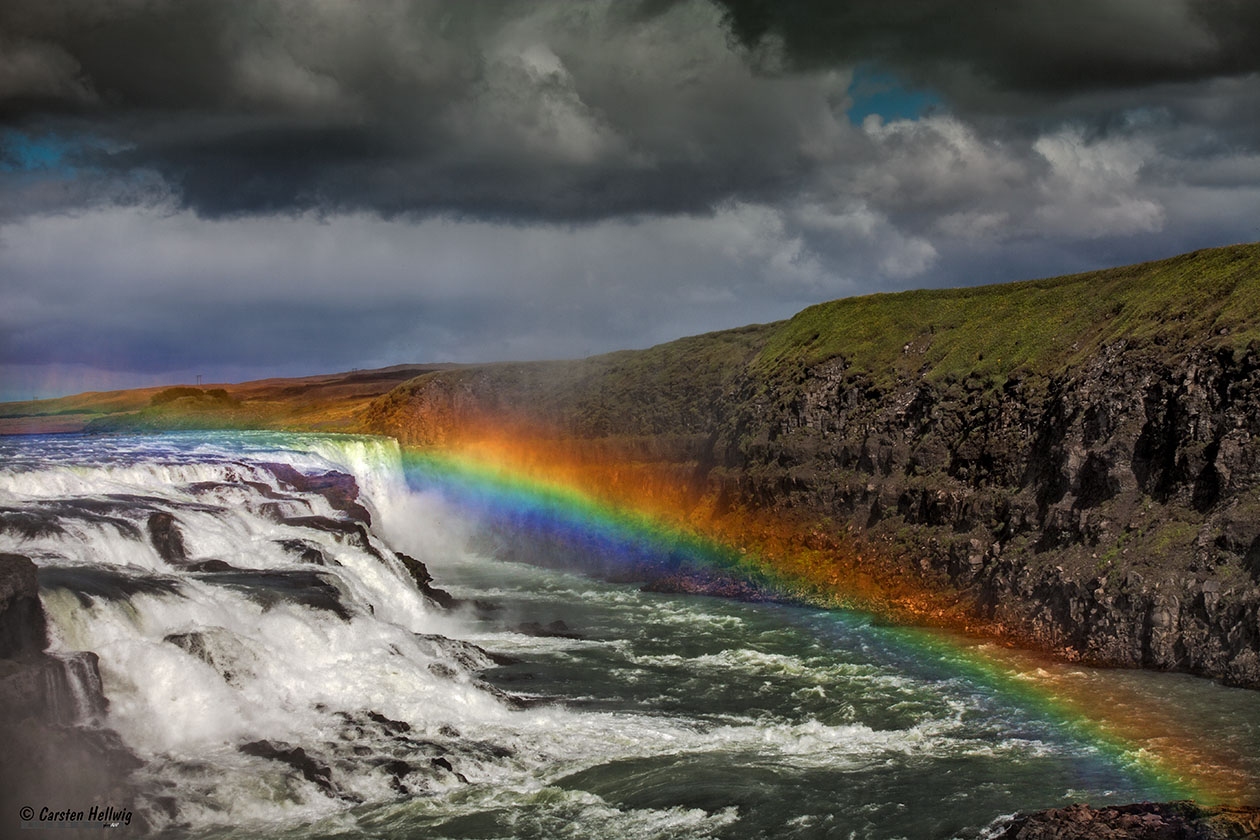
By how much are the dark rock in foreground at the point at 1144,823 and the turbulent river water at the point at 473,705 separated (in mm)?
1692

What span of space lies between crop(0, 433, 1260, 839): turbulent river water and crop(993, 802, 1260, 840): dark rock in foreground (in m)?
1.69

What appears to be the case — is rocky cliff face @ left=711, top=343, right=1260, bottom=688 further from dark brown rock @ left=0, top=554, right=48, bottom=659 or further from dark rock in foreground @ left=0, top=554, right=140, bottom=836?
dark brown rock @ left=0, top=554, right=48, bottom=659

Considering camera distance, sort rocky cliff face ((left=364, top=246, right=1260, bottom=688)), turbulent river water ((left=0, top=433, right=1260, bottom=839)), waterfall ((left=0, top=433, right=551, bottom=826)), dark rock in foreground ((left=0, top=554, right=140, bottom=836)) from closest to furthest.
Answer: dark rock in foreground ((left=0, top=554, right=140, bottom=836)) → turbulent river water ((left=0, top=433, right=1260, bottom=839)) → waterfall ((left=0, top=433, right=551, bottom=826)) → rocky cliff face ((left=364, top=246, right=1260, bottom=688))

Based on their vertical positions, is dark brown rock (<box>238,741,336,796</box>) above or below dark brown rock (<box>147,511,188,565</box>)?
below

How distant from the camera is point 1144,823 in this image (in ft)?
52.6

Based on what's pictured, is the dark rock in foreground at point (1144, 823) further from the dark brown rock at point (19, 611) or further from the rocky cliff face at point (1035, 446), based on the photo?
the dark brown rock at point (19, 611)

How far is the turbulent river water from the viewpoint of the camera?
1934 centimetres

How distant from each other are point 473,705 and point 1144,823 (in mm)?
15068

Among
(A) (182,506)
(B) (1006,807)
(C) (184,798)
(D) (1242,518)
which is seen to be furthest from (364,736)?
(D) (1242,518)

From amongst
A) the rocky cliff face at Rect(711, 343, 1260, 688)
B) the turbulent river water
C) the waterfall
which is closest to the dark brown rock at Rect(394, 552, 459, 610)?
the waterfall

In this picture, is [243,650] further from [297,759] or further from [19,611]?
[19,611]

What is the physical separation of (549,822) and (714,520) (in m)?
30.6

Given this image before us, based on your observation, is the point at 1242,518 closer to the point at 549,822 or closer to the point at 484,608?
the point at 549,822

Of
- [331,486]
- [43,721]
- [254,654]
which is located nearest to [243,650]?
[254,654]
